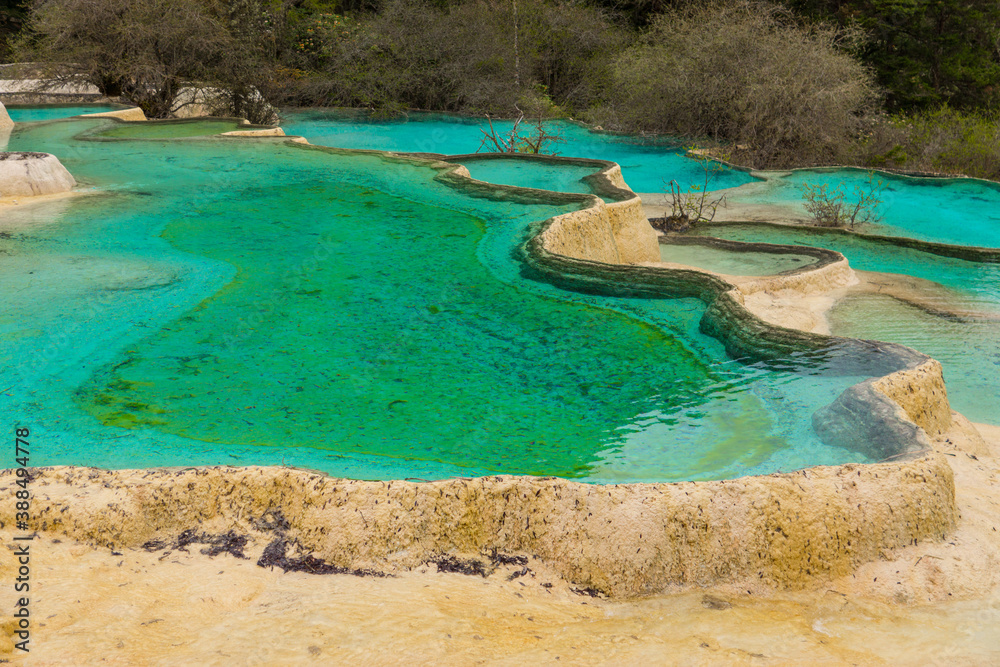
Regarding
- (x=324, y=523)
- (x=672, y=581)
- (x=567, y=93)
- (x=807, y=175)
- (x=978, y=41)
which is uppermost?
(x=978, y=41)

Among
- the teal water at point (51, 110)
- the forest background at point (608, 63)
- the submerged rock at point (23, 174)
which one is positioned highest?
the forest background at point (608, 63)

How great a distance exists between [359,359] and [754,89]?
1133 centimetres

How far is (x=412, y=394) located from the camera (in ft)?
14.1

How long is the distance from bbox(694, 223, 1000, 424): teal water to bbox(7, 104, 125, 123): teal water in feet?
39.7

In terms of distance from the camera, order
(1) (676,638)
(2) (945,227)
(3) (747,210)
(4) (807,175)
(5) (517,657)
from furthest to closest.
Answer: (4) (807,175)
(3) (747,210)
(2) (945,227)
(1) (676,638)
(5) (517,657)

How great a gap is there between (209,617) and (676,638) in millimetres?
1540

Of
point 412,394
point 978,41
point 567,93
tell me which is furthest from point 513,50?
point 412,394

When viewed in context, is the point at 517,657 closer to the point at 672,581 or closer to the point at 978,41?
the point at 672,581

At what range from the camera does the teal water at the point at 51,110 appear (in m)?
14.4

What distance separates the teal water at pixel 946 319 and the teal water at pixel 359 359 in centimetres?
138

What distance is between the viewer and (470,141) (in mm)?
15375

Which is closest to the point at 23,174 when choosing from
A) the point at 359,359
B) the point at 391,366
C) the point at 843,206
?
the point at 359,359

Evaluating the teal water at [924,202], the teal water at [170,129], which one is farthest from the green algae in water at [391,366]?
the teal water at [170,129]

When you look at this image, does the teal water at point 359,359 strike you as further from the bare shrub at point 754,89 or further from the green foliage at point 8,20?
the green foliage at point 8,20
